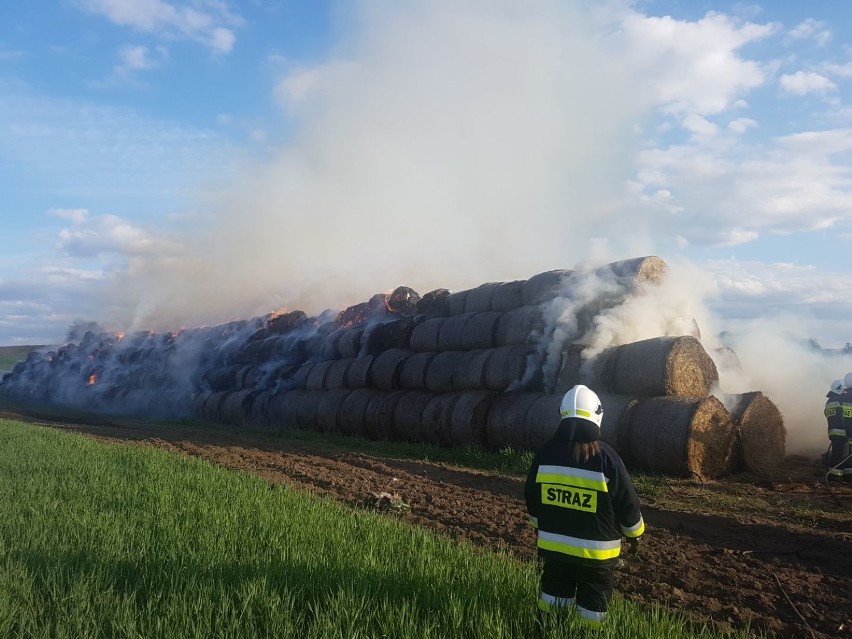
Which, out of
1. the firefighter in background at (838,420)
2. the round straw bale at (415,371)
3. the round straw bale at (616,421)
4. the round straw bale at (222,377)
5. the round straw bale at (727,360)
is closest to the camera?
the firefighter in background at (838,420)

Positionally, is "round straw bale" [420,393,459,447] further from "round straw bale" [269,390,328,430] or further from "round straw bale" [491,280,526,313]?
"round straw bale" [269,390,328,430]

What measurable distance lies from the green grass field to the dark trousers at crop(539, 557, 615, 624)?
0.47 ft

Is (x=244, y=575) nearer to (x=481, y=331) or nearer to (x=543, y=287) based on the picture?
(x=543, y=287)

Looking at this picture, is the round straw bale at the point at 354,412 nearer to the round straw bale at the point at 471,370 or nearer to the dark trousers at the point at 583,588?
the round straw bale at the point at 471,370

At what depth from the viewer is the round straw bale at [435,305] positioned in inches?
769

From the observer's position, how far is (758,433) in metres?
11.8

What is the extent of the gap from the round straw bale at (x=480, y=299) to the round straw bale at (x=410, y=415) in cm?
249

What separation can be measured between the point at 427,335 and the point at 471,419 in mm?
4029

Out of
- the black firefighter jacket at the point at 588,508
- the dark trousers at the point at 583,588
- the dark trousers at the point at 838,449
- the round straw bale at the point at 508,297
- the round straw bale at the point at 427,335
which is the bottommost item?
the dark trousers at the point at 583,588

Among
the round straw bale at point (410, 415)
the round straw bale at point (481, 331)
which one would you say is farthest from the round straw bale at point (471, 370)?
the round straw bale at point (410, 415)

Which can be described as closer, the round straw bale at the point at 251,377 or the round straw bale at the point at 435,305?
the round straw bale at the point at 435,305

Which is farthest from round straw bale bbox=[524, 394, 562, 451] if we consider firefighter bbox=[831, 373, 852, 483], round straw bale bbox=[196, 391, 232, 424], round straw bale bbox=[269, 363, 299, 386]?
round straw bale bbox=[196, 391, 232, 424]

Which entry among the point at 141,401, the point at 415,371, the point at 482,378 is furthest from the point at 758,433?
the point at 141,401

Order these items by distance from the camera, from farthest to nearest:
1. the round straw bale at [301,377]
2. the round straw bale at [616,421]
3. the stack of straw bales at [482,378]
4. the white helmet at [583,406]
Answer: the round straw bale at [301,377]
the round straw bale at [616,421]
the stack of straw bales at [482,378]
the white helmet at [583,406]
